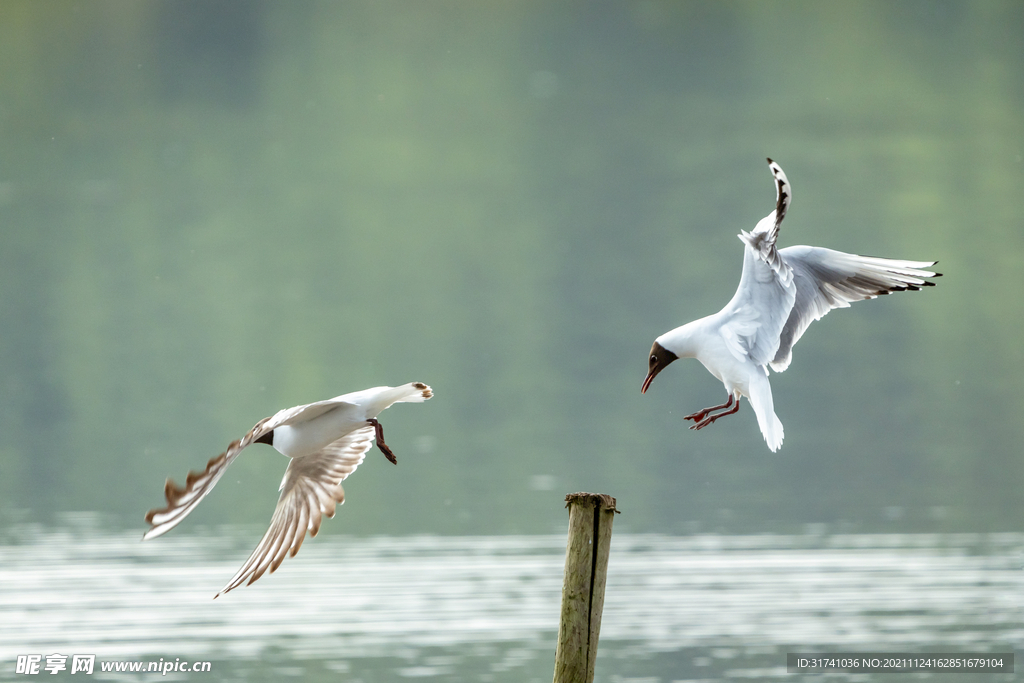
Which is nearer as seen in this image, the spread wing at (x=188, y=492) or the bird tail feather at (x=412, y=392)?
the spread wing at (x=188, y=492)

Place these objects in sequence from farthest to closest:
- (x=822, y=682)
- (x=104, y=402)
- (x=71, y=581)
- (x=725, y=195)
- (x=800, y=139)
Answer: (x=800, y=139)
(x=725, y=195)
(x=104, y=402)
(x=71, y=581)
(x=822, y=682)

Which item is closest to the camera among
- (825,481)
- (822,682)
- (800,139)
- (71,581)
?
(822,682)

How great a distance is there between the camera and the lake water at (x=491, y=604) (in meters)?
11.6

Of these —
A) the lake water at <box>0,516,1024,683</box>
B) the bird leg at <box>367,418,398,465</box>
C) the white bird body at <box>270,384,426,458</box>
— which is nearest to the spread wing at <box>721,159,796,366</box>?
the white bird body at <box>270,384,426,458</box>

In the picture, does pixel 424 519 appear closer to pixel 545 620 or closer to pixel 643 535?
pixel 643 535

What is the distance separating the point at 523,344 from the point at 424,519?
15.8 metres

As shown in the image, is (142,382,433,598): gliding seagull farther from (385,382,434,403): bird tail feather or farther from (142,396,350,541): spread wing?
(142,396,350,541): spread wing

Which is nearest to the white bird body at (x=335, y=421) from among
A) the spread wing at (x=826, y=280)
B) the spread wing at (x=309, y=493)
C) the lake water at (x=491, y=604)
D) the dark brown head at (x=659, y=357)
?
the spread wing at (x=309, y=493)

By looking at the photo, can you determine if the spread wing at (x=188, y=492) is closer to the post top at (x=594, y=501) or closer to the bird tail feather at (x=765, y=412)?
the post top at (x=594, y=501)

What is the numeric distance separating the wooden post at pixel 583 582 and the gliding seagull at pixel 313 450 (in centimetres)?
105

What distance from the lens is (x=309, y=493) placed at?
7957 mm

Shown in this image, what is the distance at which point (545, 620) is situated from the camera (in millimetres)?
12617

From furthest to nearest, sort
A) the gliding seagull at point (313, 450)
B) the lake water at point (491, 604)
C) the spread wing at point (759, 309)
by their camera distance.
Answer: the lake water at point (491, 604)
the spread wing at point (759, 309)
the gliding seagull at point (313, 450)

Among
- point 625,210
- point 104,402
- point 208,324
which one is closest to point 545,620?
point 104,402
